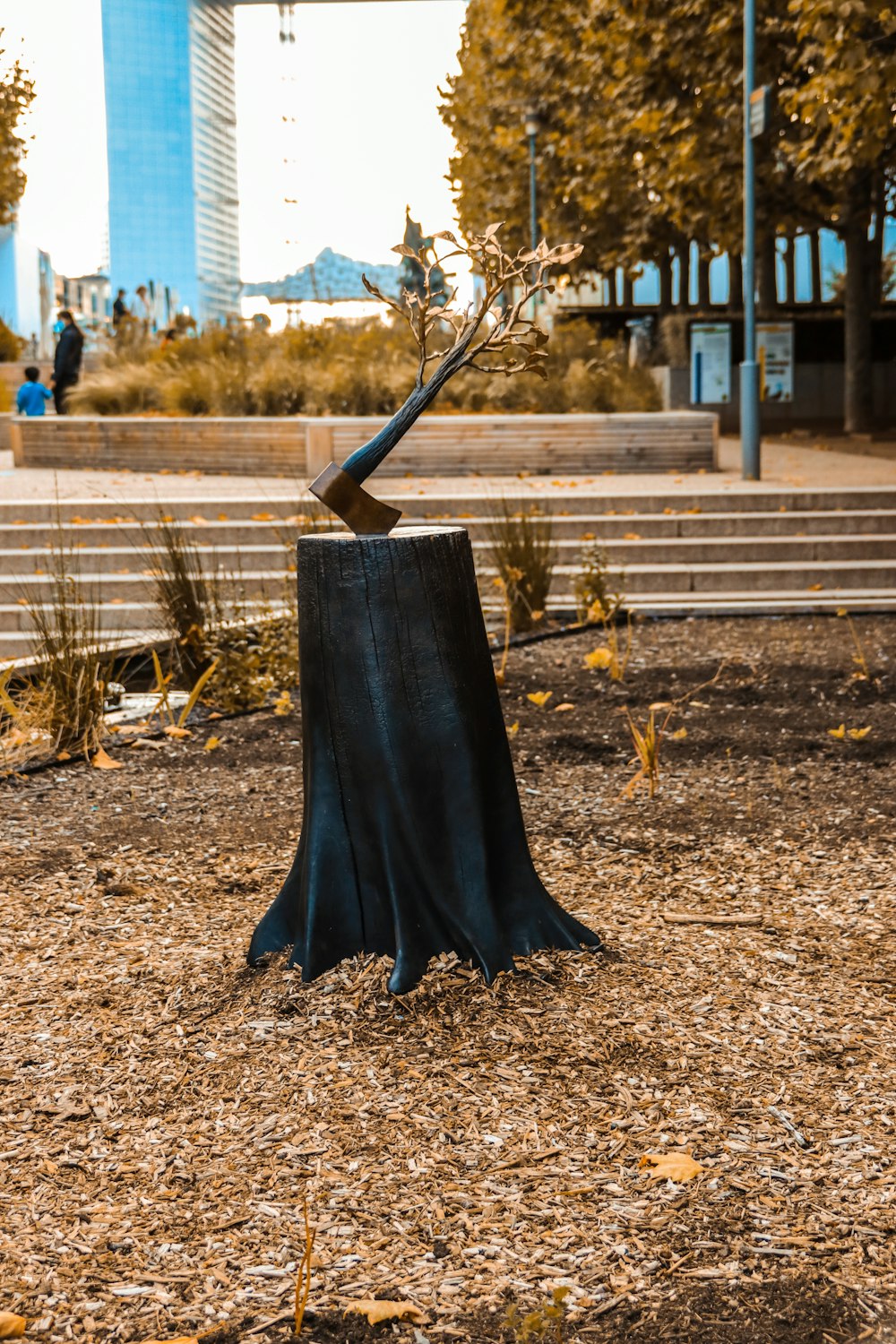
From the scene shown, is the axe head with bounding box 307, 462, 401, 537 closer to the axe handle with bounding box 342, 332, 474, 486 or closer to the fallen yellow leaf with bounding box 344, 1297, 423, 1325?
the axe handle with bounding box 342, 332, 474, 486

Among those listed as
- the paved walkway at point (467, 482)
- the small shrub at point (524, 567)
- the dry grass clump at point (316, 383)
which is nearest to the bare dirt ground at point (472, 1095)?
the small shrub at point (524, 567)

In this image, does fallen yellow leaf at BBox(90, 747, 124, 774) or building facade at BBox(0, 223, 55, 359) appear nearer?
fallen yellow leaf at BBox(90, 747, 124, 774)

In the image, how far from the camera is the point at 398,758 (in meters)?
3.36

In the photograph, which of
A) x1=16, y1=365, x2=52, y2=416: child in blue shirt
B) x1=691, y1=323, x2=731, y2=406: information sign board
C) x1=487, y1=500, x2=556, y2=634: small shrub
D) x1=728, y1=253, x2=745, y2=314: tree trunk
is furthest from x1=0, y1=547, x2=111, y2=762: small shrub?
x1=728, y1=253, x2=745, y2=314: tree trunk

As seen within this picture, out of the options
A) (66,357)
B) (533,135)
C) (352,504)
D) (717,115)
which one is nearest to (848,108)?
(717,115)

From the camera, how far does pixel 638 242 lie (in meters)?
23.2

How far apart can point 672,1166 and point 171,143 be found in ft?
423

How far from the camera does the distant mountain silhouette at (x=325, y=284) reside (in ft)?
68.8

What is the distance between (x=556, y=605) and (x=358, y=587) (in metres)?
6.04

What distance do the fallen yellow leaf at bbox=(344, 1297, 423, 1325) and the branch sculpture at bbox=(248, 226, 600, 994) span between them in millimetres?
1092

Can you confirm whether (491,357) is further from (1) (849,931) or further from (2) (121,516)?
(1) (849,931)

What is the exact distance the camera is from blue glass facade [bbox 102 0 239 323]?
11444 cm

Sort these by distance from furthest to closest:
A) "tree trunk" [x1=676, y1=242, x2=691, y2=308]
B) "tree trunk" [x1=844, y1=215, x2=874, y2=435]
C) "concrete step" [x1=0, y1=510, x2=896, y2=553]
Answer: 1. "tree trunk" [x1=676, y1=242, x2=691, y2=308]
2. "tree trunk" [x1=844, y1=215, x2=874, y2=435]
3. "concrete step" [x1=0, y1=510, x2=896, y2=553]

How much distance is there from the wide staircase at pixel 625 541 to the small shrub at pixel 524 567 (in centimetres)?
37
